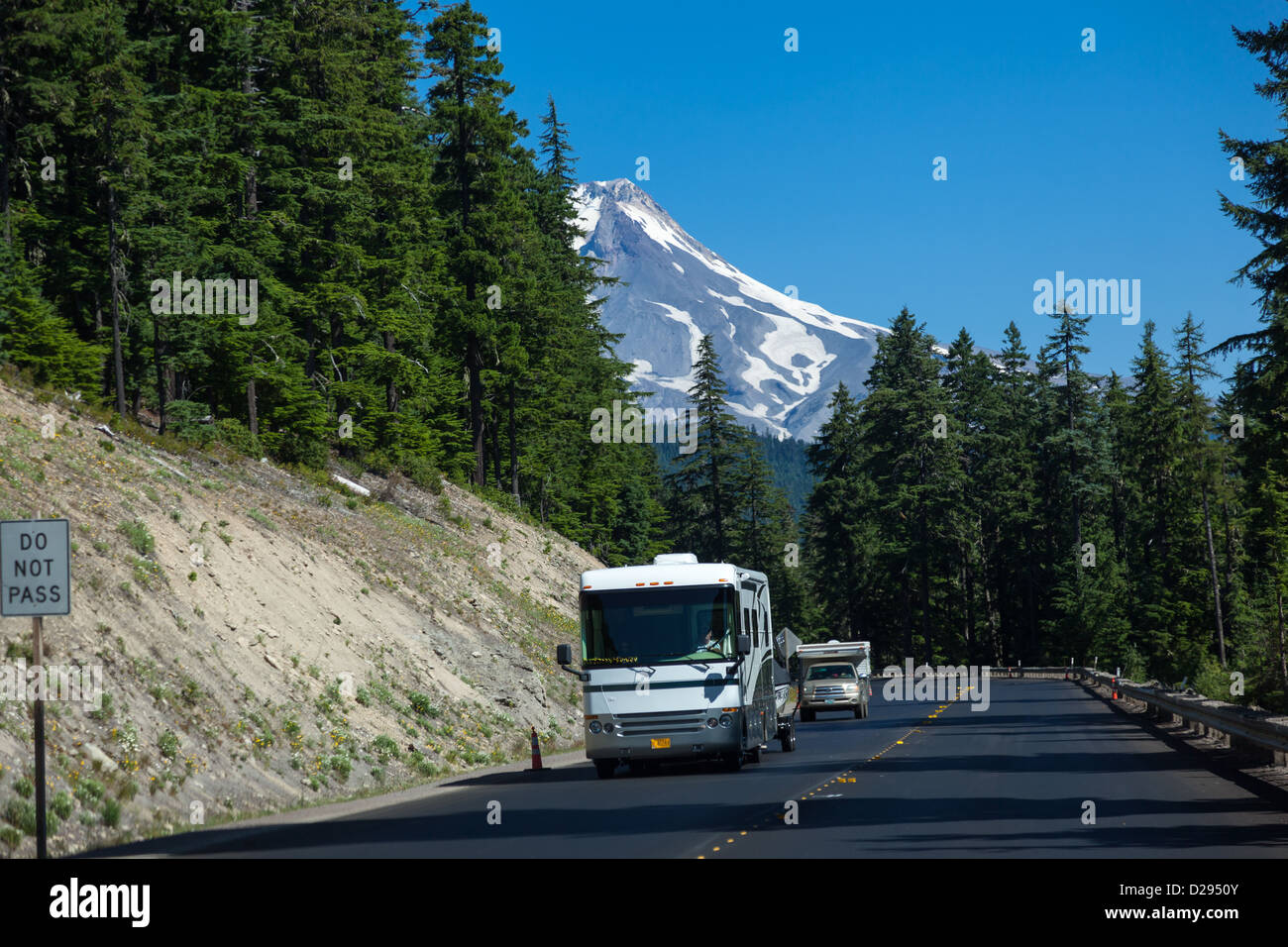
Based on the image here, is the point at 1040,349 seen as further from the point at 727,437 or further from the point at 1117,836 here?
the point at 1117,836

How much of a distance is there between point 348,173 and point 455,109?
876cm

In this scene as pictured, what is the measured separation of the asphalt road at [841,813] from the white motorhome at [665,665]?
66cm

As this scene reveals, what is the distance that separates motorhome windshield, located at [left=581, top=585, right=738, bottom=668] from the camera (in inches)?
896

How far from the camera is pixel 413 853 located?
43.3 feet

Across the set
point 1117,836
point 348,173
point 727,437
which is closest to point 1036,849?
point 1117,836

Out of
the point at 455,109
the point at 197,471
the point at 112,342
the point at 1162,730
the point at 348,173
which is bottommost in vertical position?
the point at 1162,730

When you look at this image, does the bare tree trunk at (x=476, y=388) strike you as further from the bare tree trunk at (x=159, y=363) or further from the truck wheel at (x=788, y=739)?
the truck wheel at (x=788, y=739)

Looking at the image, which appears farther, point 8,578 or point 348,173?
point 348,173

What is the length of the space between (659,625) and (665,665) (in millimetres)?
747

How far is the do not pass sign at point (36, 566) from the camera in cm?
1307

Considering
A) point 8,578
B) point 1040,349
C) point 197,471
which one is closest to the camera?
point 8,578
